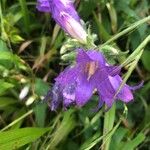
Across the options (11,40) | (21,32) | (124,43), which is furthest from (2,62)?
(124,43)

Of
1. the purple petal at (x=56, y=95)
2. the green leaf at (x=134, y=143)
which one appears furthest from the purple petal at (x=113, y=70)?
the green leaf at (x=134, y=143)

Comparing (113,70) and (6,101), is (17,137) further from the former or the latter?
A: (113,70)

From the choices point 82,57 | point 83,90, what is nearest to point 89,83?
point 83,90

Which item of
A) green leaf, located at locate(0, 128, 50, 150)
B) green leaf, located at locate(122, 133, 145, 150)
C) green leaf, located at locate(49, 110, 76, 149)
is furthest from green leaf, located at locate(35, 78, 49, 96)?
green leaf, located at locate(122, 133, 145, 150)

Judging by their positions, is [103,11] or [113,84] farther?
[103,11]

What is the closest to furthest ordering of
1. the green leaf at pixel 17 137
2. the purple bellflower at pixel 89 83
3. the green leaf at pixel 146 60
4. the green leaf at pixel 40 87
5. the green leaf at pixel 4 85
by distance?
the purple bellflower at pixel 89 83
the green leaf at pixel 17 137
the green leaf at pixel 4 85
the green leaf at pixel 40 87
the green leaf at pixel 146 60

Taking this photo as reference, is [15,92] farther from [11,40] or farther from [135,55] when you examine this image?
[135,55]

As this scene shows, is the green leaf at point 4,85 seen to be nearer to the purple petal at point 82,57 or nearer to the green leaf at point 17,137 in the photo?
the green leaf at point 17,137
